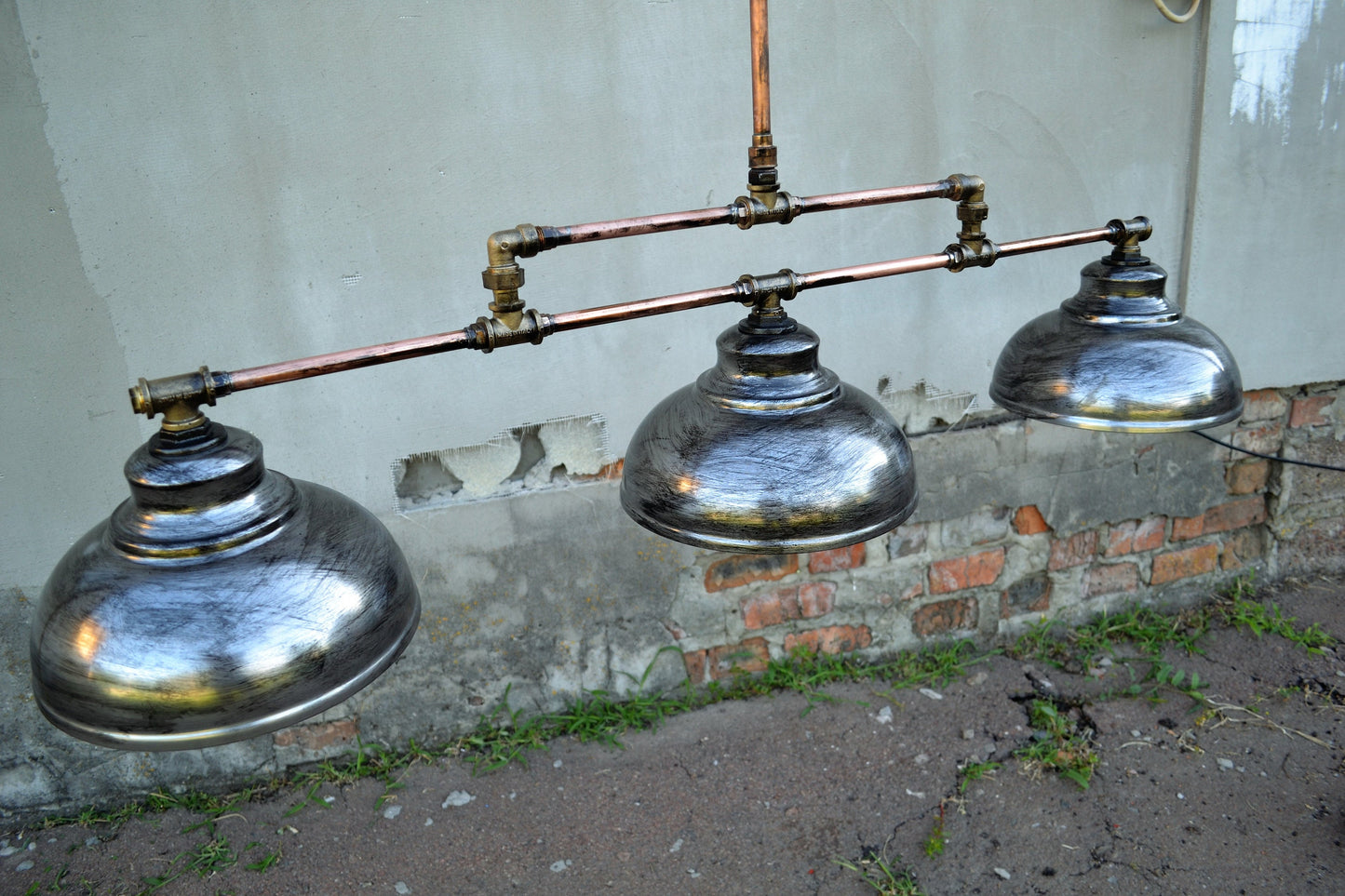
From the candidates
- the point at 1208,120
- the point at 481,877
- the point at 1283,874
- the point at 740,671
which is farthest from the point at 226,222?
the point at 1283,874

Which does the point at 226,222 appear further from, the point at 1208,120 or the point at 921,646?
the point at 1208,120

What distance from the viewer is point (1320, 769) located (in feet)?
8.05

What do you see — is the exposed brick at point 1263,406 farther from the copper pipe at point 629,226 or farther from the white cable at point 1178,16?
the copper pipe at point 629,226

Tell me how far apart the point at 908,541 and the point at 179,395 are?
2.37 m

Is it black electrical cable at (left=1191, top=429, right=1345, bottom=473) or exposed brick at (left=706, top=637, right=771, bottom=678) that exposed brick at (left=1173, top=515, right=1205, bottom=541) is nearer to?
black electrical cable at (left=1191, top=429, right=1345, bottom=473)

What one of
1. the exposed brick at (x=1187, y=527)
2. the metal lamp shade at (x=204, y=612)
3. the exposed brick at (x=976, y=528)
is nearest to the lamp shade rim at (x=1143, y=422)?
the metal lamp shade at (x=204, y=612)

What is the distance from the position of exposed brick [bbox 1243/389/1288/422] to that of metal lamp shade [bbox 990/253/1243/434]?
2.03 metres

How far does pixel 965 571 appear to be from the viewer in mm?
2955

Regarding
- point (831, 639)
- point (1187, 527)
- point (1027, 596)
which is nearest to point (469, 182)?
point (831, 639)

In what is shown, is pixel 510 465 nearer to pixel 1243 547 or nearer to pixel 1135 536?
pixel 1135 536

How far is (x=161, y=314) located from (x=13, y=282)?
0.99ft

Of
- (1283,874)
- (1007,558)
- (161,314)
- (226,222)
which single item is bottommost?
(1283,874)

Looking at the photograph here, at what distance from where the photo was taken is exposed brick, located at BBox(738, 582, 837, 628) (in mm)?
2803

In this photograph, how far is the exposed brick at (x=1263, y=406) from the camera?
2.97 m
